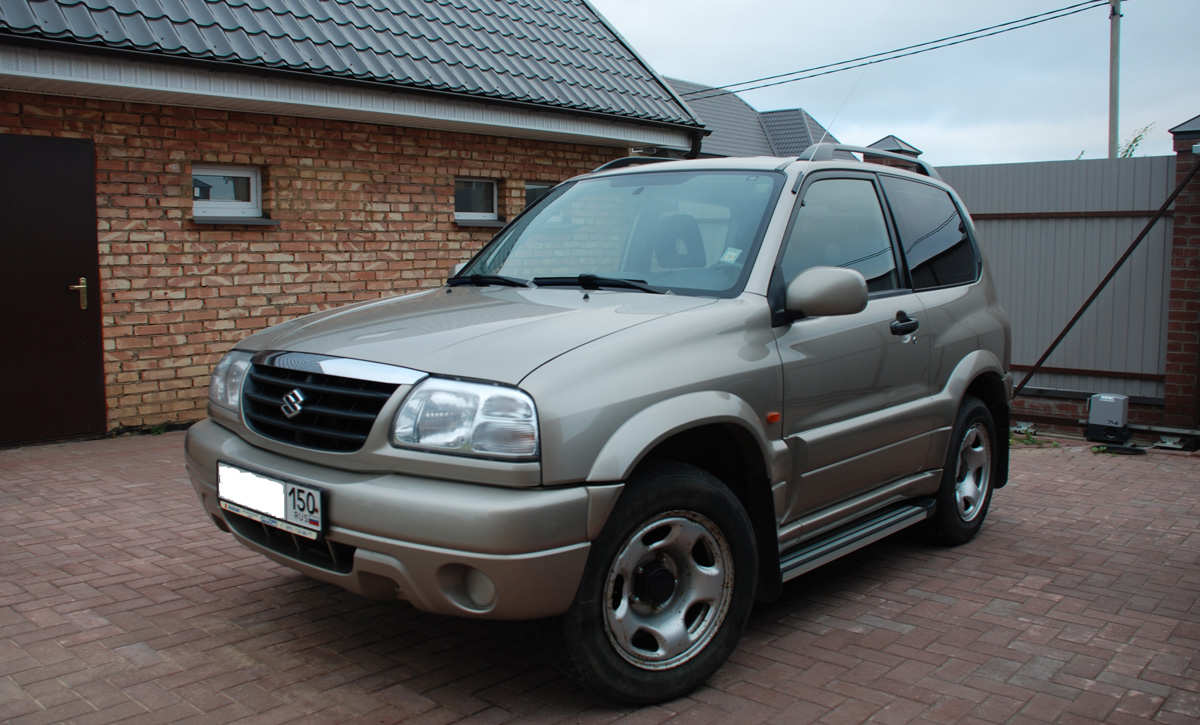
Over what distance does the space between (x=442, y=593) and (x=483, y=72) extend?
7.72 m

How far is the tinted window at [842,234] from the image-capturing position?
13.4 feet

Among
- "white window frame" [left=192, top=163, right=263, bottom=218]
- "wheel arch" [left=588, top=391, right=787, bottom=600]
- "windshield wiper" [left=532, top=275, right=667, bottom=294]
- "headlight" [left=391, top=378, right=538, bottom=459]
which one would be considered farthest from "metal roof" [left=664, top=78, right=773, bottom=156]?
"headlight" [left=391, top=378, right=538, bottom=459]

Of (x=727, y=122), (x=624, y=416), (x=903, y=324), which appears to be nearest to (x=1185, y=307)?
(x=903, y=324)

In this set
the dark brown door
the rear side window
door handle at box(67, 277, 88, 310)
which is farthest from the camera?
door handle at box(67, 277, 88, 310)

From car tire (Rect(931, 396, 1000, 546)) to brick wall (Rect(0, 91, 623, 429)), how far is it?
19.2 ft

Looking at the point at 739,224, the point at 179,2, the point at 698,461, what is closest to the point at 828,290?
the point at 739,224

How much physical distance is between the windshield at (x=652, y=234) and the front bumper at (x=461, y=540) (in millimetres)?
1231

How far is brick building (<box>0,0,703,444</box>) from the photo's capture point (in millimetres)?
7312

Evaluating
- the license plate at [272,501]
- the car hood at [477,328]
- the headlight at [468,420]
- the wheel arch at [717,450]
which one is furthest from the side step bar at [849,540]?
the license plate at [272,501]

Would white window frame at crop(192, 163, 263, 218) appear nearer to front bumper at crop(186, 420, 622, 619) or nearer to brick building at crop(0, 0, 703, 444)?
brick building at crop(0, 0, 703, 444)

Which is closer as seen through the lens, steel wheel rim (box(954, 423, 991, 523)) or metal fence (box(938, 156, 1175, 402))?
steel wheel rim (box(954, 423, 991, 523))

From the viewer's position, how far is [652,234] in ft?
13.7

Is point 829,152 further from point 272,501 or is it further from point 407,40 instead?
point 407,40

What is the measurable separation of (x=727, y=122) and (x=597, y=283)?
3521 centimetres
